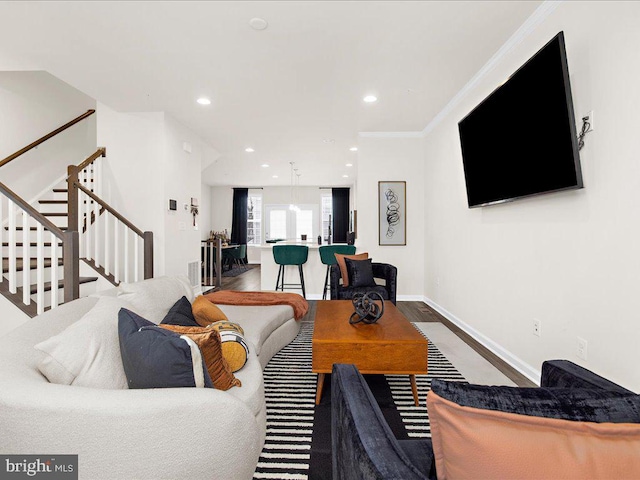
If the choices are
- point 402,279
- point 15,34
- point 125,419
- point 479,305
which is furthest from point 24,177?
point 479,305

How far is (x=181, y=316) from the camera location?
2.02 metres

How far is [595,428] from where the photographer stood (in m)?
0.58

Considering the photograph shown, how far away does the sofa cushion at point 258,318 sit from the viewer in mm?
2396

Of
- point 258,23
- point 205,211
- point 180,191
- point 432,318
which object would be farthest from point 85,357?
point 205,211

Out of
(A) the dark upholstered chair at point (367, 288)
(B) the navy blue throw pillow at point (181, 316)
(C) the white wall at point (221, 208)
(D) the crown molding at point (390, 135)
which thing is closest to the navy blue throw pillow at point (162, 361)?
(B) the navy blue throw pillow at point (181, 316)

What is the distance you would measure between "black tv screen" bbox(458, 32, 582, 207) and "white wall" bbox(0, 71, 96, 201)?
5.51 metres

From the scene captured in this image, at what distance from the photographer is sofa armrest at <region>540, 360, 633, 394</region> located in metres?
1.17

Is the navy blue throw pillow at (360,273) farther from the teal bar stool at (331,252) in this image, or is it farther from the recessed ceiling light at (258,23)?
the recessed ceiling light at (258,23)

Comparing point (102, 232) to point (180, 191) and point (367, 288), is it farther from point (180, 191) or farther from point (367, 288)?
point (367, 288)

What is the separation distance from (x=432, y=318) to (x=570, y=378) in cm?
310

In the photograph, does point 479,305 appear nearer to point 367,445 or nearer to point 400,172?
point 400,172

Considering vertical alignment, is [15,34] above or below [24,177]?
above

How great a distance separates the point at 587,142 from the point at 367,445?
7.30ft

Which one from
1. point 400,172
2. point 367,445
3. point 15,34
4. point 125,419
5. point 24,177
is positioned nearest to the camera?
point 367,445
